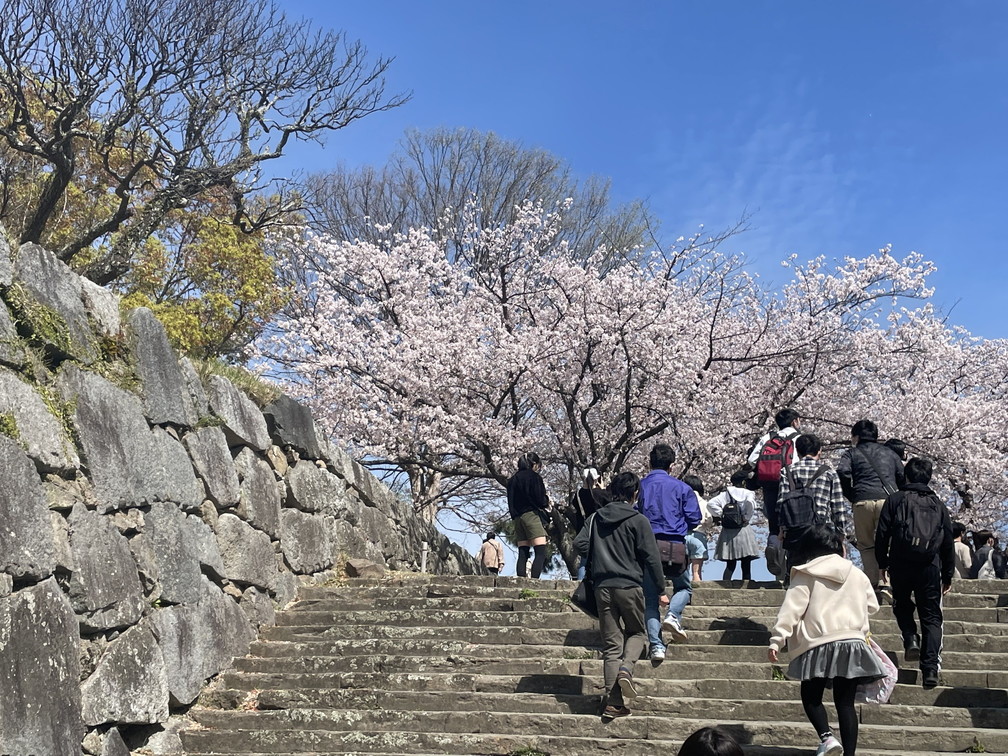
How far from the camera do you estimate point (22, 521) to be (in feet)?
17.7

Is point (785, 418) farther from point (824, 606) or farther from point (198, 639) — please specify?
point (198, 639)

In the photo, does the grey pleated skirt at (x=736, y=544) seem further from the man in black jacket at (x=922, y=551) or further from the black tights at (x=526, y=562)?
the man in black jacket at (x=922, y=551)

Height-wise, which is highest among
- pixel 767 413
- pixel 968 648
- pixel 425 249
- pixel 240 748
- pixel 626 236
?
pixel 626 236

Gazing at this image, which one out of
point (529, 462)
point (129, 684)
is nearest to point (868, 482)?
point (529, 462)

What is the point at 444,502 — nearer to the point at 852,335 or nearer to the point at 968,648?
the point at 852,335

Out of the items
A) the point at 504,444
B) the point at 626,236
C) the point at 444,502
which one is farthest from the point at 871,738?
the point at 626,236

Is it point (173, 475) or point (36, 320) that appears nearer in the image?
point (36, 320)

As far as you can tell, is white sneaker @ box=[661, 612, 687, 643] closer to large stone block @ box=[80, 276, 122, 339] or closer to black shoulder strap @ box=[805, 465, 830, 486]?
black shoulder strap @ box=[805, 465, 830, 486]

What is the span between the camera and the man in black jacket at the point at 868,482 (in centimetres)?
816

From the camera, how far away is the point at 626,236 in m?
24.5

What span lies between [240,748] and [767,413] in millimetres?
11132

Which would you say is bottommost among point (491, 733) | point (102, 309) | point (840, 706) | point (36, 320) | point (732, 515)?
point (491, 733)

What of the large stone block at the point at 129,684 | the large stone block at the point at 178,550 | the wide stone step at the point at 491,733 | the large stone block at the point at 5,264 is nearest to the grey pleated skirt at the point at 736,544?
the wide stone step at the point at 491,733

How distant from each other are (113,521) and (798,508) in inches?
197
